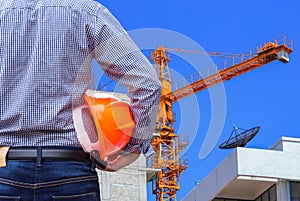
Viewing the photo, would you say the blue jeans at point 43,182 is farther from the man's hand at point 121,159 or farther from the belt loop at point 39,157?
the man's hand at point 121,159

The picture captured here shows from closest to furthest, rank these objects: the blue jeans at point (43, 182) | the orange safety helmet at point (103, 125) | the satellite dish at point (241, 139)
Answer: the blue jeans at point (43, 182)
the orange safety helmet at point (103, 125)
the satellite dish at point (241, 139)

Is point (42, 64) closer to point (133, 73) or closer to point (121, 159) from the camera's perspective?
point (133, 73)

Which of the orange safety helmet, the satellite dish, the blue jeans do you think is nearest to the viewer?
the blue jeans

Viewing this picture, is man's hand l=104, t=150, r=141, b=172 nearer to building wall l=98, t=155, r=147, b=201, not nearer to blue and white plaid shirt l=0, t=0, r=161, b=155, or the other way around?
blue and white plaid shirt l=0, t=0, r=161, b=155

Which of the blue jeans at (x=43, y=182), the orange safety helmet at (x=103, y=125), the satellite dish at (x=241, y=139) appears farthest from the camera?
the satellite dish at (x=241, y=139)

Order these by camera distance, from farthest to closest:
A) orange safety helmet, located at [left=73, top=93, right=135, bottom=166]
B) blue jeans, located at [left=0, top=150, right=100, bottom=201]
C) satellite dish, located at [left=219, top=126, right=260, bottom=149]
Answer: satellite dish, located at [left=219, top=126, right=260, bottom=149] → orange safety helmet, located at [left=73, top=93, right=135, bottom=166] → blue jeans, located at [left=0, top=150, right=100, bottom=201]

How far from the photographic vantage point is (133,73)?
11.3 ft

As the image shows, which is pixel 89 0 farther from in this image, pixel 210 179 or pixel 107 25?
pixel 210 179

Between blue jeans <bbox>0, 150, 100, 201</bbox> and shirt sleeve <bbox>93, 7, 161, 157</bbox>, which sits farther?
shirt sleeve <bbox>93, 7, 161, 157</bbox>

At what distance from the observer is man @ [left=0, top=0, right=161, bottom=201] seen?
10.6 ft

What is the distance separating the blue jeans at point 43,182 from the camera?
10.6 ft

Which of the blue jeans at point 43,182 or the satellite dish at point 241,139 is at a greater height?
the satellite dish at point 241,139

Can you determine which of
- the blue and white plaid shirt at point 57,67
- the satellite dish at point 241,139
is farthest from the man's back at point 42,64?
the satellite dish at point 241,139

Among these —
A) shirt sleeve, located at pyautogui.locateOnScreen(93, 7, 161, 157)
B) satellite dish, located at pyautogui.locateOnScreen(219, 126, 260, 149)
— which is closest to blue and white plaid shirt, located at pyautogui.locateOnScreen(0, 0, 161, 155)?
shirt sleeve, located at pyautogui.locateOnScreen(93, 7, 161, 157)
